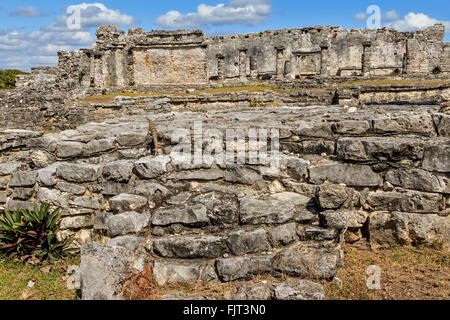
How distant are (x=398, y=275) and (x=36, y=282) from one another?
363cm

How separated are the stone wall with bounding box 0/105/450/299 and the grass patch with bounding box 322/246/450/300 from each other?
0.14m

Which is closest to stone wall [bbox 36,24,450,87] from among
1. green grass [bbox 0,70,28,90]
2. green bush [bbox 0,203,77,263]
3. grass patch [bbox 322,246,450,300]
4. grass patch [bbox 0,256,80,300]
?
green grass [bbox 0,70,28,90]

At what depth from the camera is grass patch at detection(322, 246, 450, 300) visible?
3.15 metres

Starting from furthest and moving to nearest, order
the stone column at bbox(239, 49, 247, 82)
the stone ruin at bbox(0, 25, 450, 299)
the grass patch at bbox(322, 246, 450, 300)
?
the stone column at bbox(239, 49, 247, 82)
the stone ruin at bbox(0, 25, 450, 299)
the grass patch at bbox(322, 246, 450, 300)

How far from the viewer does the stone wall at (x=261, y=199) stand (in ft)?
11.6

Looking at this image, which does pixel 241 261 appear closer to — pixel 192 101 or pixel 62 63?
pixel 192 101

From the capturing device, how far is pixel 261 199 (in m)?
3.89

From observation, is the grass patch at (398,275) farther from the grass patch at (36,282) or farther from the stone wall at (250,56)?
the stone wall at (250,56)

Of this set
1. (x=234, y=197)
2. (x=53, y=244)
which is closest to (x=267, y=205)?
(x=234, y=197)

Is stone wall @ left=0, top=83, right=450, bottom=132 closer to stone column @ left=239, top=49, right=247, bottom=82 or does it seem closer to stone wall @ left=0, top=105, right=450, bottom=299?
stone column @ left=239, top=49, right=247, bottom=82

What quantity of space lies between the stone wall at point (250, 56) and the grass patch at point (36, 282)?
2284 centimetres

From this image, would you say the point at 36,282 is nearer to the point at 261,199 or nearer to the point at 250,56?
the point at 261,199

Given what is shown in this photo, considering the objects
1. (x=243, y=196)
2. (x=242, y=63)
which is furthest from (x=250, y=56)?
(x=243, y=196)

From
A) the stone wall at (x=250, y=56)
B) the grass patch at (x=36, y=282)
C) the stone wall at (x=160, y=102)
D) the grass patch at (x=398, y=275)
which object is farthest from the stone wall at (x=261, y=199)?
the stone wall at (x=250, y=56)
